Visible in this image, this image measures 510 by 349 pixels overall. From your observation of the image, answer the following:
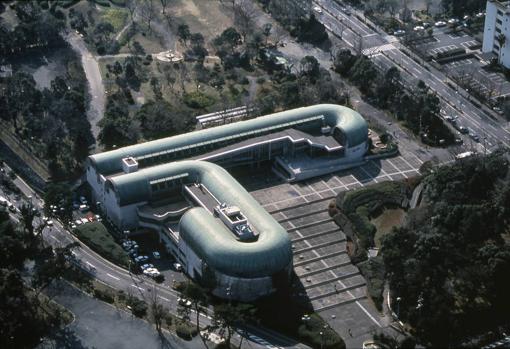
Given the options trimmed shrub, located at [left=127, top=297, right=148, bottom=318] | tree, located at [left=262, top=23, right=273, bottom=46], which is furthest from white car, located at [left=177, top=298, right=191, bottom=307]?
tree, located at [left=262, top=23, right=273, bottom=46]

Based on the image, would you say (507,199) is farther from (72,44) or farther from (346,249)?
(72,44)

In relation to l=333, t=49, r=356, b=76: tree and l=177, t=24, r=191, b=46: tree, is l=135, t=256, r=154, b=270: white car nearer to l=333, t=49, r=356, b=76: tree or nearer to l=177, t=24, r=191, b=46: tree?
l=333, t=49, r=356, b=76: tree

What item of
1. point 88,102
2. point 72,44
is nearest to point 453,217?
point 88,102

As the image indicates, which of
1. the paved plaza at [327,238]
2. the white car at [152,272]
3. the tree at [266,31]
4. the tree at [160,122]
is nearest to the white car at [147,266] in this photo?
the white car at [152,272]

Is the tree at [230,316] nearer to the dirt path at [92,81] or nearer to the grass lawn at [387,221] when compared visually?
the grass lawn at [387,221]

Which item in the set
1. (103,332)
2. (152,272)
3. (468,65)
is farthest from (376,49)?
(103,332)

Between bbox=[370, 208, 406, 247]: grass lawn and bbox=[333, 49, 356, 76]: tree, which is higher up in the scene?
bbox=[333, 49, 356, 76]: tree
